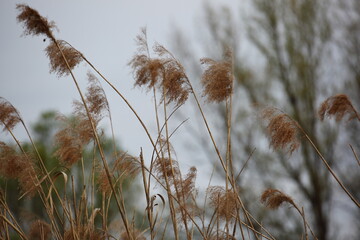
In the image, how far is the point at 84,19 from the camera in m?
6.01

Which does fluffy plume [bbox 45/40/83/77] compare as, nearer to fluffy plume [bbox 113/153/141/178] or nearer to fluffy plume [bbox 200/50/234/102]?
fluffy plume [bbox 113/153/141/178]

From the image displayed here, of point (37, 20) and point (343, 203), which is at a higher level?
point (343, 203)

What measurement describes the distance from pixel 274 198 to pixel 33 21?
1.21 metres

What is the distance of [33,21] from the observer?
6.20 ft

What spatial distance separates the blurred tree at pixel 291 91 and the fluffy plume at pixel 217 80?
6.28 meters

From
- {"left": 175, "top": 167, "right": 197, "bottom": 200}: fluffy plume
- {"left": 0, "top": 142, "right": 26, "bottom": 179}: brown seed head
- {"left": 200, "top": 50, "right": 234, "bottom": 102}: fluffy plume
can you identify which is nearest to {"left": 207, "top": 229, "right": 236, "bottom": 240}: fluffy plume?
{"left": 175, "top": 167, "right": 197, "bottom": 200}: fluffy plume

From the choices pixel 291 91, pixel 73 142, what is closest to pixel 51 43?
pixel 73 142

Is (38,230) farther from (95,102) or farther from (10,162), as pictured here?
(95,102)

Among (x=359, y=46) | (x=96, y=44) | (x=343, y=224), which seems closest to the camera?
(x=96, y=44)

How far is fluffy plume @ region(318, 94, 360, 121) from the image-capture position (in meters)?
1.81

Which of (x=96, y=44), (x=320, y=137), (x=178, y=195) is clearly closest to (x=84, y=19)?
(x=96, y=44)

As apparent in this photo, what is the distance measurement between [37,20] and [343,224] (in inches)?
278

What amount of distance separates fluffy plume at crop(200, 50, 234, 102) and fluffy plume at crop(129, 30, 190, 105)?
0.09 meters

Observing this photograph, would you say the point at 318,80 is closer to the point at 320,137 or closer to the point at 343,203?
the point at 320,137
